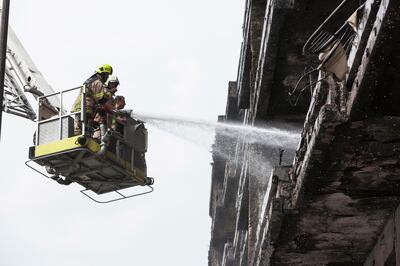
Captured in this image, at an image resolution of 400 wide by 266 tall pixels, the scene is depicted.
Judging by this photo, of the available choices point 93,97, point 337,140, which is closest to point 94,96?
point 93,97

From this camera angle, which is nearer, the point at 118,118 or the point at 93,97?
the point at 93,97

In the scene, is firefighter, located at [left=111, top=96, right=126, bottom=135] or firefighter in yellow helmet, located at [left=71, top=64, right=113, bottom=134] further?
firefighter, located at [left=111, top=96, right=126, bottom=135]

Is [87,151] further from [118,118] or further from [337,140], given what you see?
[337,140]

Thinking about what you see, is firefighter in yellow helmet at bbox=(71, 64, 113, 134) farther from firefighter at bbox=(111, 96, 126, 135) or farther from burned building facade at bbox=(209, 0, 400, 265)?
burned building facade at bbox=(209, 0, 400, 265)

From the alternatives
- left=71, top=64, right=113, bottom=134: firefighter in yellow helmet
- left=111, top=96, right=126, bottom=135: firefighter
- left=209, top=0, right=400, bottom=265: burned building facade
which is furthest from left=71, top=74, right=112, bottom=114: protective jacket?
left=209, top=0, right=400, bottom=265: burned building facade

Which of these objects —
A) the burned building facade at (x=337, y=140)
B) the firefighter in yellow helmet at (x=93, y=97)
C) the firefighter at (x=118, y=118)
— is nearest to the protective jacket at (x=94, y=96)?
the firefighter in yellow helmet at (x=93, y=97)

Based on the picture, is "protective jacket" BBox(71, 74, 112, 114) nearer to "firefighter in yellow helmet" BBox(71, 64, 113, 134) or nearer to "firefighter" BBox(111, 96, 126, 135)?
"firefighter in yellow helmet" BBox(71, 64, 113, 134)

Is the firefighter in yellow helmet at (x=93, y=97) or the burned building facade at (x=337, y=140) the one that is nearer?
the burned building facade at (x=337, y=140)

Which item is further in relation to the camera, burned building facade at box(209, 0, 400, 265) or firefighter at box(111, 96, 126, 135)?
firefighter at box(111, 96, 126, 135)

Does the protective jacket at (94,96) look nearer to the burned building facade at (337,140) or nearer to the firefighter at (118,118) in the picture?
the firefighter at (118,118)

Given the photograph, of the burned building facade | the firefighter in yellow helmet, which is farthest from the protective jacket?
the burned building facade

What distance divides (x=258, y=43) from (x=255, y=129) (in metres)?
1.37

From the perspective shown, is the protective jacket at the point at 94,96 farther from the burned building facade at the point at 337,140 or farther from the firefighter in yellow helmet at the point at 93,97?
the burned building facade at the point at 337,140

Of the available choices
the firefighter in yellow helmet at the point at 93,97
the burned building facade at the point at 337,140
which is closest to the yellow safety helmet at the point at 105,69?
the firefighter in yellow helmet at the point at 93,97
